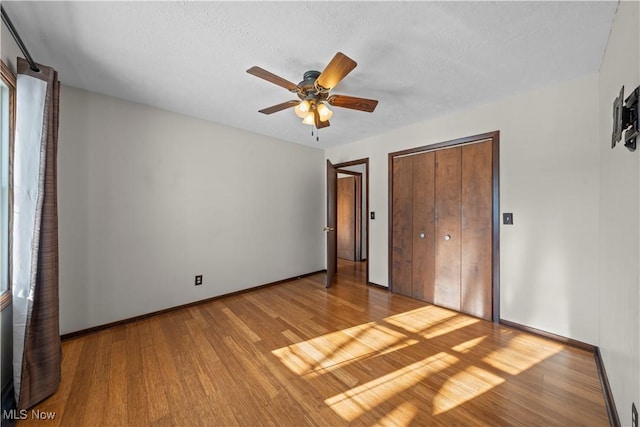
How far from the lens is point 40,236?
1.48m

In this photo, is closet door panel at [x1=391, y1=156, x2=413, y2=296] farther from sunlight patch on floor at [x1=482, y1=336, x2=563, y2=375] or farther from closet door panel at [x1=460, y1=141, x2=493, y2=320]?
sunlight patch on floor at [x1=482, y1=336, x2=563, y2=375]

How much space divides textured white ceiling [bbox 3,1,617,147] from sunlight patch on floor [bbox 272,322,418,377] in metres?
2.30

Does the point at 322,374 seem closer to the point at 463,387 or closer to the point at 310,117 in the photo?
the point at 463,387

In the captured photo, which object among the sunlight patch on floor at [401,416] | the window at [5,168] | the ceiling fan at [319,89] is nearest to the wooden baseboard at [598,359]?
the sunlight patch on floor at [401,416]

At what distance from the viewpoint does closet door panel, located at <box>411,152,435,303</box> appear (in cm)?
299

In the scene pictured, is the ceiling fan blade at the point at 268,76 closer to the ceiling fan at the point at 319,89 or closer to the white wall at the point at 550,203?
the ceiling fan at the point at 319,89

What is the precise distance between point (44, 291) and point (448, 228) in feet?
11.6

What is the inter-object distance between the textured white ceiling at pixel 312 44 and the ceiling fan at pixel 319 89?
0.67 ft

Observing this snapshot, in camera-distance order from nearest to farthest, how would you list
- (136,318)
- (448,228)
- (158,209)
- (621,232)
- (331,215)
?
(621,232), (136,318), (158,209), (448,228), (331,215)

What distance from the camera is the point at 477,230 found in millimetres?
2600

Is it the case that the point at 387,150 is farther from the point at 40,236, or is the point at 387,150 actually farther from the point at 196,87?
the point at 40,236

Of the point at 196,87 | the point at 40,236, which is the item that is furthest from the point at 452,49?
the point at 40,236

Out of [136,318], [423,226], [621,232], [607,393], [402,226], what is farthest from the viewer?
[402,226]

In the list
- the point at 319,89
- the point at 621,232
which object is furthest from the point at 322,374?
the point at 319,89
